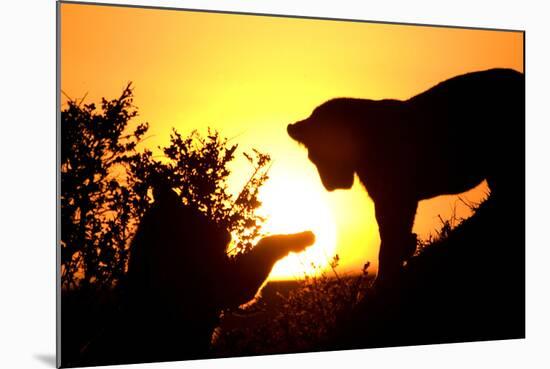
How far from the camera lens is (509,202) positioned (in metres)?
6.75

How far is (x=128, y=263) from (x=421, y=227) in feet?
6.28

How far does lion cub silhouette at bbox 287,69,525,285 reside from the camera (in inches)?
249

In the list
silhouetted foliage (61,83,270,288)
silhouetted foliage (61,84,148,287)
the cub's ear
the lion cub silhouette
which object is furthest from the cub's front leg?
silhouetted foliage (61,84,148,287)

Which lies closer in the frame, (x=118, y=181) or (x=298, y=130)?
(x=118, y=181)

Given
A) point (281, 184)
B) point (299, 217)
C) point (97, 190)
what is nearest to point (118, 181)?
point (97, 190)

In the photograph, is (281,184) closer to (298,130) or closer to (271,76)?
(298,130)

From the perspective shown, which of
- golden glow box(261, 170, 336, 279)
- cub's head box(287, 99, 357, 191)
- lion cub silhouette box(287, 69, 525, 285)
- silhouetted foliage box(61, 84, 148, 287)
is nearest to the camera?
silhouetted foliage box(61, 84, 148, 287)

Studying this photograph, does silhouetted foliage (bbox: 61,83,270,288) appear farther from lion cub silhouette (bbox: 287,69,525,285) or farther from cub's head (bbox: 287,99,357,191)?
lion cub silhouette (bbox: 287,69,525,285)

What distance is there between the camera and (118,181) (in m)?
5.87

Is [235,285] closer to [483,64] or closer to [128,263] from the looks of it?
[128,263]

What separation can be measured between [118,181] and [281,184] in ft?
3.20

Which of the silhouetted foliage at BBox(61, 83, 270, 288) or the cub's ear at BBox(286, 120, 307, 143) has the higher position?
the cub's ear at BBox(286, 120, 307, 143)

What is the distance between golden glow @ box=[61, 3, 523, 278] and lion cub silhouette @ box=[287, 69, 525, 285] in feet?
0.24

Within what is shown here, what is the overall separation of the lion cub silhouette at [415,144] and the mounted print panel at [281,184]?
1cm
